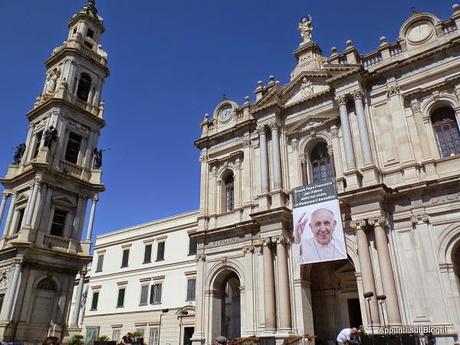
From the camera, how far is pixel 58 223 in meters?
25.7

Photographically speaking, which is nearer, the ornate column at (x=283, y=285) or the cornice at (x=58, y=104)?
the ornate column at (x=283, y=285)

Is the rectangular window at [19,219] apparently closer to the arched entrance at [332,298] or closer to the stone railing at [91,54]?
the stone railing at [91,54]

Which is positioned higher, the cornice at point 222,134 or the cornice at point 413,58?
the cornice at point 413,58

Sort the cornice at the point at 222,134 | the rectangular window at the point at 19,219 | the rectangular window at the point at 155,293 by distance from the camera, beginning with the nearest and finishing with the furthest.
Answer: the cornice at the point at 222,134, the rectangular window at the point at 19,219, the rectangular window at the point at 155,293

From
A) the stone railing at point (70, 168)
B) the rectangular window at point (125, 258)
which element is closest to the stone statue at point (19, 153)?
the stone railing at point (70, 168)

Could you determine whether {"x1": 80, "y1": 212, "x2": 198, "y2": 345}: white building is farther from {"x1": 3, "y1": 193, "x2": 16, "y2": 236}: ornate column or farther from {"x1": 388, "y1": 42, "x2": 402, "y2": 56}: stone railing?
{"x1": 388, "y1": 42, "x2": 402, "y2": 56}: stone railing

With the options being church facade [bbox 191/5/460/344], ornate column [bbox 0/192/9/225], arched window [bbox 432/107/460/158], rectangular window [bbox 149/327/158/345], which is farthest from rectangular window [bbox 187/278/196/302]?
arched window [bbox 432/107/460/158]

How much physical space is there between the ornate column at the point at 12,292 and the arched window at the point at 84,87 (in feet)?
45.1

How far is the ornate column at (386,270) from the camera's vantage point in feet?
47.3

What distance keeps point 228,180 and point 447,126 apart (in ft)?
39.1

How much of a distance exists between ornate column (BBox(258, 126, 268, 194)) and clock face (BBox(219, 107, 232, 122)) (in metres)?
3.64

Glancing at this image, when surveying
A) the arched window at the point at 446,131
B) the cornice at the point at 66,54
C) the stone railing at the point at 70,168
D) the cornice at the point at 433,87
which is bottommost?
the arched window at the point at 446,131

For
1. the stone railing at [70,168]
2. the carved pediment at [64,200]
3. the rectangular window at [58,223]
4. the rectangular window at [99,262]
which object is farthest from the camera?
the rectangular window at [99,262]

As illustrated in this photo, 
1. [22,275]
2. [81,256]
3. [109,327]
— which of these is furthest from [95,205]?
[109,327]
